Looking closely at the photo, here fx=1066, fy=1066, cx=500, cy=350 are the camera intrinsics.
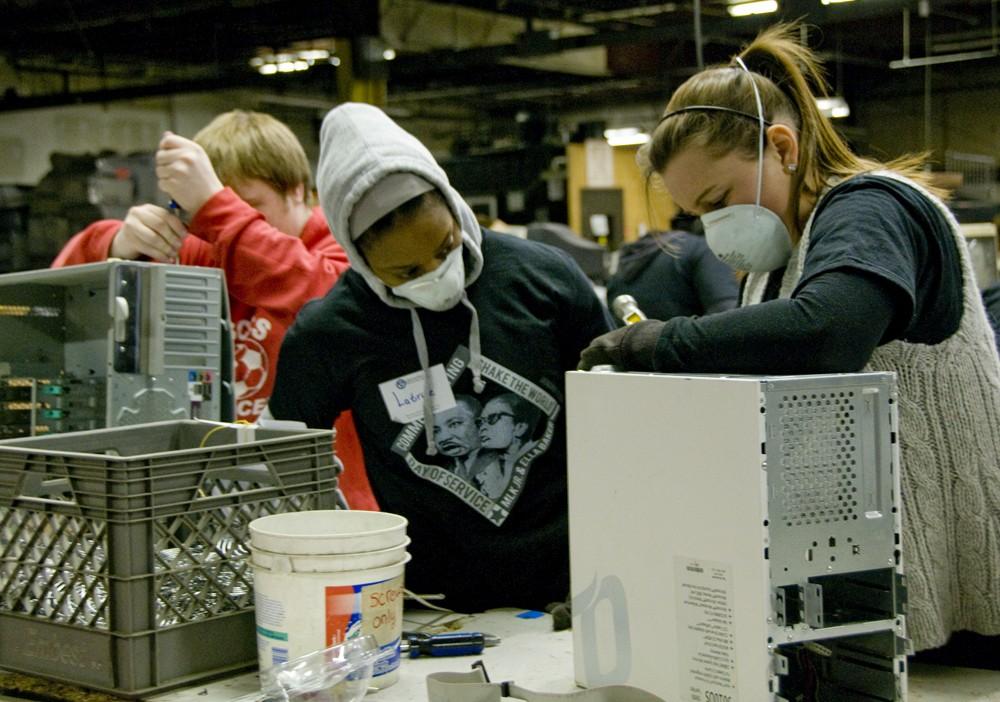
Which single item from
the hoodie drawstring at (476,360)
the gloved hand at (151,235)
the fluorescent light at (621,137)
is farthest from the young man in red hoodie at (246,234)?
the fluorescent light at (621,137)

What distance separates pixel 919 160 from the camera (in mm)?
1353

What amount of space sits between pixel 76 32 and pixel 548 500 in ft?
26.0

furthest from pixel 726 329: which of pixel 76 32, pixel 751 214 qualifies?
pixel 76 32

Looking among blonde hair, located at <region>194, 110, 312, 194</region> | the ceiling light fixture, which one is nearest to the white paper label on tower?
blonde hair, located at <region>194, 110, 312, 194</region>

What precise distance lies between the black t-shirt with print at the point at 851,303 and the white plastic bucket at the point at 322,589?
0.35m

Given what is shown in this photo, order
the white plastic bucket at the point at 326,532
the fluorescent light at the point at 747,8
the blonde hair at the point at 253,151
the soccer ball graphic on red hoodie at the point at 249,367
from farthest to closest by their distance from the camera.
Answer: the fluorescent light at the point at 747,8 → the blonde hair at the point at 253,151 → the soccer ball graphic on red hoodie at the point at 249,367 → the white plastic bucket at the point at 326,532

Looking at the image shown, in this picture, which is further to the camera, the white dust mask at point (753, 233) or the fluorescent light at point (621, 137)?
the fluorescent light at point (621, 137)

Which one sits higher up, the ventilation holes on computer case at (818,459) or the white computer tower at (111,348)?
the white computer tower at (111,348)

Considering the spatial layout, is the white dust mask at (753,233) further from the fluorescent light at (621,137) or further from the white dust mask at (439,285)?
the fluorescent light at (621,137)

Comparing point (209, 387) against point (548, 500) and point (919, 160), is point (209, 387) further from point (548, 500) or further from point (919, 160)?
point (919, 160)

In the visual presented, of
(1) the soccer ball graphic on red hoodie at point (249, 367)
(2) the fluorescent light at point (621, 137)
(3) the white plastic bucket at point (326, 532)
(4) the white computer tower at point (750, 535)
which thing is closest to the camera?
(4) the white computer tower at point (750, 535)

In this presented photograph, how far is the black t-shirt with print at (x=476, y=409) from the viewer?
1.53 m

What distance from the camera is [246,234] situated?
1.77 metres

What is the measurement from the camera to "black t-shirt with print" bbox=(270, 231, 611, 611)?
1.53 meters
